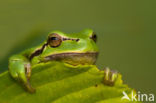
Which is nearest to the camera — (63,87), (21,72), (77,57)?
(63,87)

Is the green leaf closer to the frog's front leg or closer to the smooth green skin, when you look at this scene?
the frog's front leg

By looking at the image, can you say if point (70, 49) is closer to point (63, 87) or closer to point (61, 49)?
point (61, 49)

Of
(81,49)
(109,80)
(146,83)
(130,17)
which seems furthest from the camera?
(146,83)

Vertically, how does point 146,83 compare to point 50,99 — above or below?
below

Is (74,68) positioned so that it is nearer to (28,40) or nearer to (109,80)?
(109,80)

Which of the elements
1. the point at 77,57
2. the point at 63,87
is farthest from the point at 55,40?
the point at 63,87

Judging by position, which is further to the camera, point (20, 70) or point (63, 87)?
point (20, 70)

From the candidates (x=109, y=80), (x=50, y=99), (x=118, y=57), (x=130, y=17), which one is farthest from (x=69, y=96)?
(x=118, y=57)
